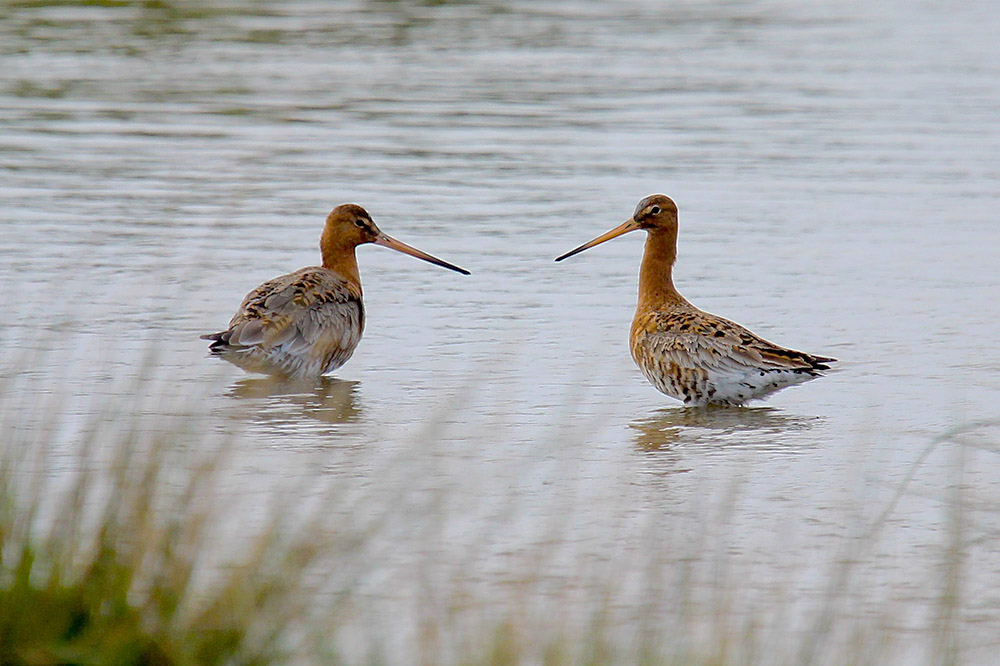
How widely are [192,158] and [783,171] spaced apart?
4876 millimetres

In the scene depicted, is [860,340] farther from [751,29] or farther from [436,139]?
[751,29]

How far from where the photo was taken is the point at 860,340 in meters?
9.02

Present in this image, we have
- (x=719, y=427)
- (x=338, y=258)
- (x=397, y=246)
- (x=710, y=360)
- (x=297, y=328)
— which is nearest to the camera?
(x=719, y=427)

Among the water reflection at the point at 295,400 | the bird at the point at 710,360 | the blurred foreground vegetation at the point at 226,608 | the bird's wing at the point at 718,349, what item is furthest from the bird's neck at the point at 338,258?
the blurred foreground vegetation at the point at 226,608

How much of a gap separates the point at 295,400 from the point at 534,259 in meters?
3.43

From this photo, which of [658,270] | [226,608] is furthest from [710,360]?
[226,608]

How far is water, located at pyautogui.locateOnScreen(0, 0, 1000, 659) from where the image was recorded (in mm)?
5887

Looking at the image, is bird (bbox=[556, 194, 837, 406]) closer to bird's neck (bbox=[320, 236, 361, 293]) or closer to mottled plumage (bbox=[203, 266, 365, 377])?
mottled plumage (bbox=[203, 266, 365, 377])

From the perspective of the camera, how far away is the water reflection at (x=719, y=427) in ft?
23.5

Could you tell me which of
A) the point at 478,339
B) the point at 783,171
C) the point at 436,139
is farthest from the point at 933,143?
the point at 478,339

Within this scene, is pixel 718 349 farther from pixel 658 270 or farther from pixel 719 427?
pixel 658 270

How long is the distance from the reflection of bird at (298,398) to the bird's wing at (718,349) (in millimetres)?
1446

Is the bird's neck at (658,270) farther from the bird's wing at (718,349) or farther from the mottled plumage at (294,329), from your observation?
the mottled plumage at (294,329)

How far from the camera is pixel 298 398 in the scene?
800 centimetres
